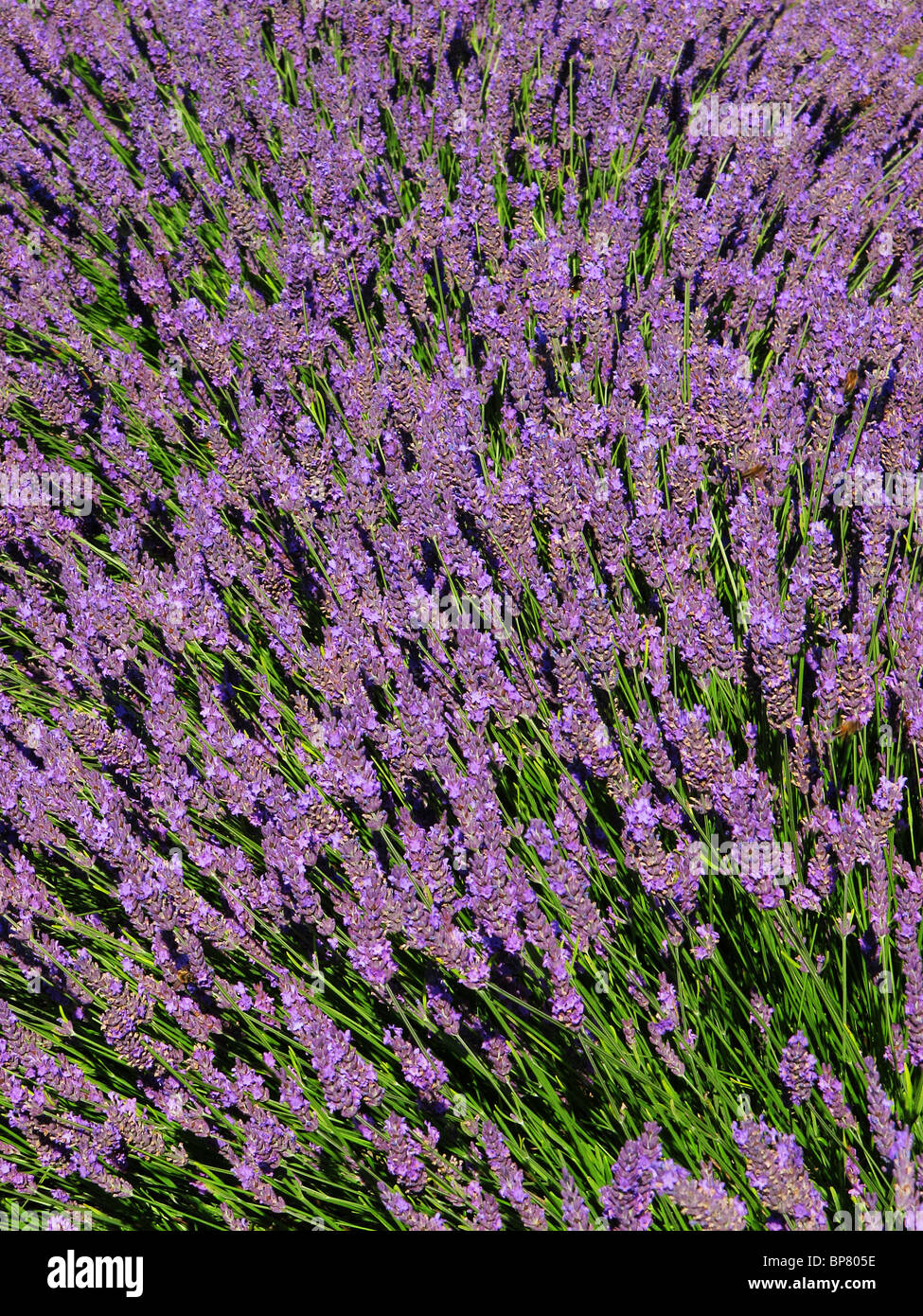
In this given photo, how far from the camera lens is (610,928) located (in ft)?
6.11

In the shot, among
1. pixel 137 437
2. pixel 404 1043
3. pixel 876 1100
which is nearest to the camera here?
pixel 876 1100

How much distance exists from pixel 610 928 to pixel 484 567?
0.82 meters

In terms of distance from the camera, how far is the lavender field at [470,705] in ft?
5.43

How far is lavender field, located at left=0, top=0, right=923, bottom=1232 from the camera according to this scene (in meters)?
1.66

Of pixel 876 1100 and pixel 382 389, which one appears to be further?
pixel 382 389

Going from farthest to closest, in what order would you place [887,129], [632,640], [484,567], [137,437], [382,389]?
[887,129], [137,437], [382,389], [484,567], [632,640]

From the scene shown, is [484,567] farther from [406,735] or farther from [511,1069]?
[511,1069]

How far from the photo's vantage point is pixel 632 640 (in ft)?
6.39

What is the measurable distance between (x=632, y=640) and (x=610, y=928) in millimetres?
554

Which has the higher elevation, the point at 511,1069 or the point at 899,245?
the point at 899,245

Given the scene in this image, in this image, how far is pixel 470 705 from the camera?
1.90m
